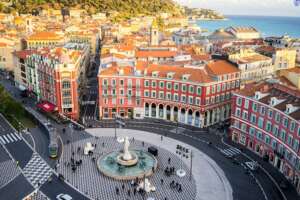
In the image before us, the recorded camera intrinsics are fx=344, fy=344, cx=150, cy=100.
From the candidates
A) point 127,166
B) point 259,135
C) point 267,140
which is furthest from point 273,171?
point 127,166

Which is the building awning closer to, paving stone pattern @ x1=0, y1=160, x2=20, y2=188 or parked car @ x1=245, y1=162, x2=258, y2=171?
paving stone pattern @ x1=0, y1=160, x2=20, y2=188

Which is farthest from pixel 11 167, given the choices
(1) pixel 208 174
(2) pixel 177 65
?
(2) pixel 177 65

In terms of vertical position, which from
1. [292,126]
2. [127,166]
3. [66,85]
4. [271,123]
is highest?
[66,85]

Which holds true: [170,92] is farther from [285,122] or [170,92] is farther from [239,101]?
[285,122]

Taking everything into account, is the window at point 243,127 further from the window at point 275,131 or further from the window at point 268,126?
the window at point 275,131

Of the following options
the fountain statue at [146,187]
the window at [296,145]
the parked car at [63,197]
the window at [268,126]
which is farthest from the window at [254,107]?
the parked car at [63,197]

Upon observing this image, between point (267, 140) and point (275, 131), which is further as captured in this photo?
point (267, 140)
